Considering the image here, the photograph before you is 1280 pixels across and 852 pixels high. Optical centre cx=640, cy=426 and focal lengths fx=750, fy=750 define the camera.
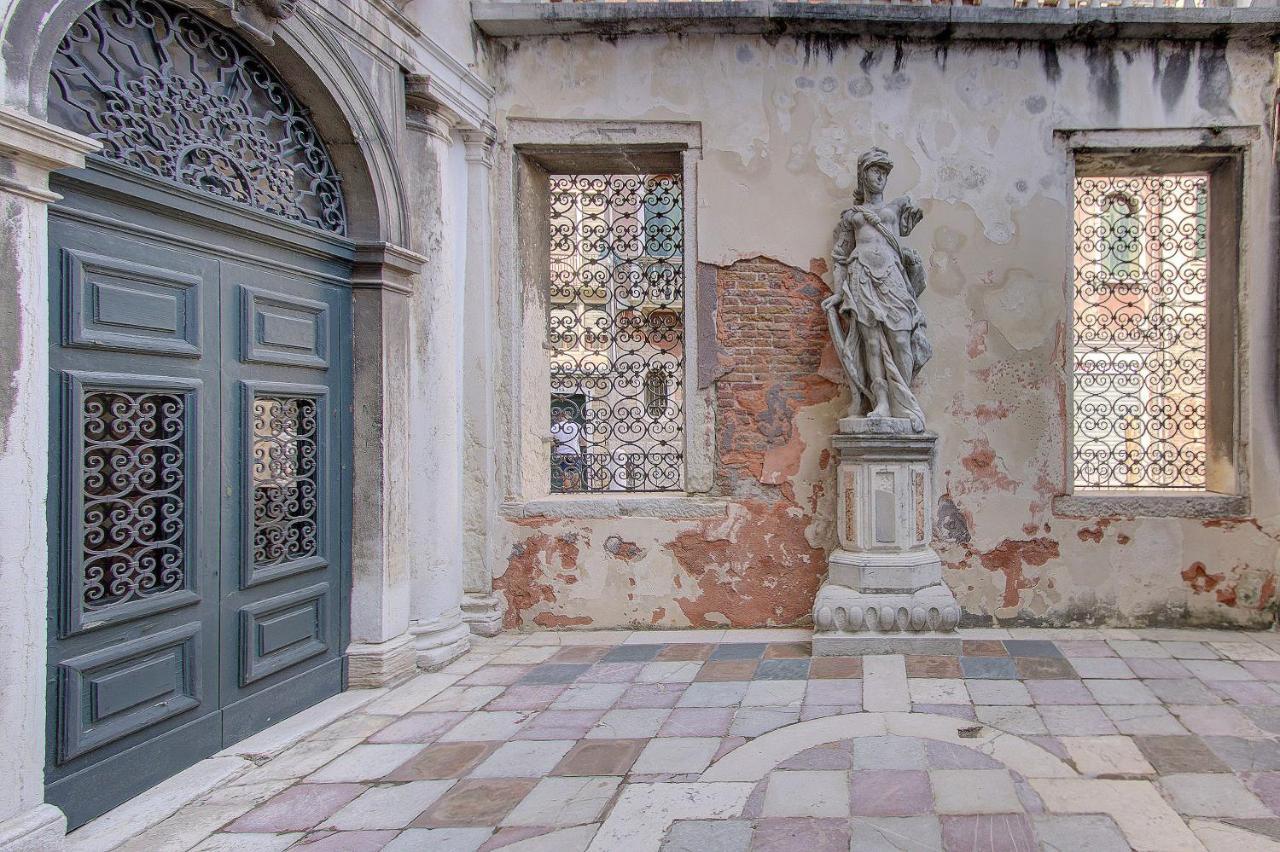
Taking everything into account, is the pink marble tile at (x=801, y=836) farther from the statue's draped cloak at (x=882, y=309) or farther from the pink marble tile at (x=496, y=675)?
the statue's draped cloak at (x=882, y=309)

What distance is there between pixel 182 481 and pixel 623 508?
2775mm

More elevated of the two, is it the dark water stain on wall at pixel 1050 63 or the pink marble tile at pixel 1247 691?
the dark water stain on wall at pixel 1050 63

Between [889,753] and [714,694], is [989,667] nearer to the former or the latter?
[889,753]

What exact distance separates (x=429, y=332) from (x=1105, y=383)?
4.80 meters

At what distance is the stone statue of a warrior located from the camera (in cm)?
481

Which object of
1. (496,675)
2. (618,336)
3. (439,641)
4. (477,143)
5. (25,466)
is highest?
(477,143)

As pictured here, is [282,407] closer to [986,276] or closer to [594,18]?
[594,18]

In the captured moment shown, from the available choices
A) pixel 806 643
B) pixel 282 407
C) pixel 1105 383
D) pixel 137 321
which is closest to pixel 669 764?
pixel 806 643

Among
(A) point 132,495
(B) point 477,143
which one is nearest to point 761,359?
(B) point 477,143

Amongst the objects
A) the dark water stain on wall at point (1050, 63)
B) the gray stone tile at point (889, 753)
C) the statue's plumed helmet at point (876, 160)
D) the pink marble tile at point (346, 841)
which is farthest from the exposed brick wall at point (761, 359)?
the pink marble tile at point (346, 841)

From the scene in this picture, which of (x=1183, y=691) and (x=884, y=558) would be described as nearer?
(x=1183, y=691)

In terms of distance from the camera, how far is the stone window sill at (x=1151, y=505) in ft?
16.6

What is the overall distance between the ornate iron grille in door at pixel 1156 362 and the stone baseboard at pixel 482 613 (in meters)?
4.30

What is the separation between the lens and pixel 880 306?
4.79 metres
